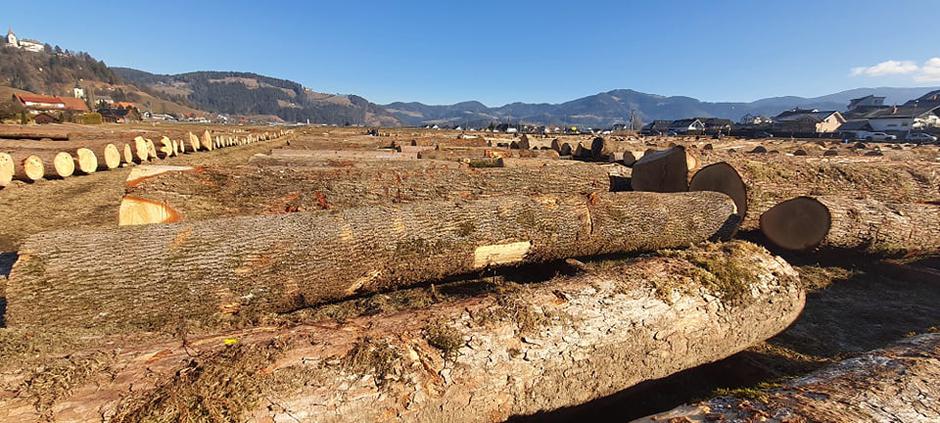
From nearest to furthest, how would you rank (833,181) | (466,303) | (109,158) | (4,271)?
1. (466,303)
2. (4,271)
3. (833,181)
4. (109,158)

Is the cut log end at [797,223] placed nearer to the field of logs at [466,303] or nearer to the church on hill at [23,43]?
the field of logs at [466,303]

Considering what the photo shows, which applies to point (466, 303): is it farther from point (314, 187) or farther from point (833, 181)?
point (833, 181)

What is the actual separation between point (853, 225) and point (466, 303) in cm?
602

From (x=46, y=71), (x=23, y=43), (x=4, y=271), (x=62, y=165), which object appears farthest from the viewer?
(x=23, y=43)

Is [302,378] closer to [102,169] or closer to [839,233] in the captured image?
[839,233]

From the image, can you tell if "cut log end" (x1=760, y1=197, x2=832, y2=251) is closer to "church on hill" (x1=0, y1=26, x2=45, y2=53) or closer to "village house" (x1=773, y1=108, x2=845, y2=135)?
"village house" (x1=773, y1=108, x2=845, y2=135)

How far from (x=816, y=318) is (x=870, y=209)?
251 centimetres

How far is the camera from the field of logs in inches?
87.0

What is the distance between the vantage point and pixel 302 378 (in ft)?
7.30

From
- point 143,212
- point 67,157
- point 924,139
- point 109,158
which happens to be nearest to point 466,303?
point 143,212

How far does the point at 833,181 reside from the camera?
7008 millimetres

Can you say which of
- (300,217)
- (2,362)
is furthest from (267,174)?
(2,362)

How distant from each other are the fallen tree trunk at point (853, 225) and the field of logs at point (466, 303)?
0.10 feet

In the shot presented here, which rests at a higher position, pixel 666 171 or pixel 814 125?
pixel 814 125
